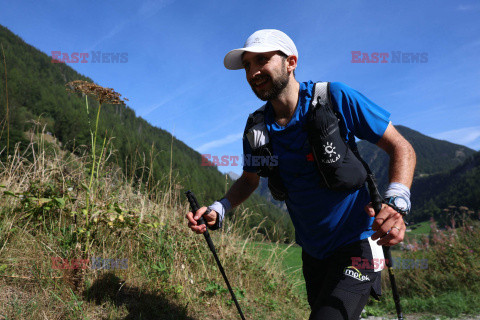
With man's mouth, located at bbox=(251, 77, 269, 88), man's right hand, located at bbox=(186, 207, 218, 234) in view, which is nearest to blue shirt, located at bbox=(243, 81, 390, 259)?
man's mouth, located at bbox=(251, 77, 269, 88)

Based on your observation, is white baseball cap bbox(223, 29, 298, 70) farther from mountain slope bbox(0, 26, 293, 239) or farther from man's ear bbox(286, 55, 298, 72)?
mountain slope bbox(0, 26, 293, 239)

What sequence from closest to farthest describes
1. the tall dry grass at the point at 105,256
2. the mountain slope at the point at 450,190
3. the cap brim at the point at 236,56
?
1. the cap brim at the point at 236,56
2. the tall dry grass at the point at 105,256
3. the mountain slope at the point at 450,190

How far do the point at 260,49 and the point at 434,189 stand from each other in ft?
669

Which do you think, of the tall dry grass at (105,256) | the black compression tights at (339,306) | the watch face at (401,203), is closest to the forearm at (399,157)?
the watch face at (401,203)

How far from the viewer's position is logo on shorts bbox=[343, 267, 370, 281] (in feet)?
6.03

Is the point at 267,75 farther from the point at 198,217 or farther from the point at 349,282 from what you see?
the point at 349,282

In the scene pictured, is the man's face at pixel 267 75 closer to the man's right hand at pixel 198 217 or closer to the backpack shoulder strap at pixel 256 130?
the backpack shoulder strap at pixel 256 130

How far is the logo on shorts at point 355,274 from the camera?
1.84m

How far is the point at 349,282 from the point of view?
5.95ft

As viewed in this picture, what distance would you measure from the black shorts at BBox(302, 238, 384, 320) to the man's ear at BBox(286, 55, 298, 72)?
131 centimetres

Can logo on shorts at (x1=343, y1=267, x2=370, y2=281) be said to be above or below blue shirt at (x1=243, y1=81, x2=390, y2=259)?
below

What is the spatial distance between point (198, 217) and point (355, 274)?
3.57 ft

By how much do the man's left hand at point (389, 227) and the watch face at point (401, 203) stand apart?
5cm

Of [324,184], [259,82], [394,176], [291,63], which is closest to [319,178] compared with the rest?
[324,184]
